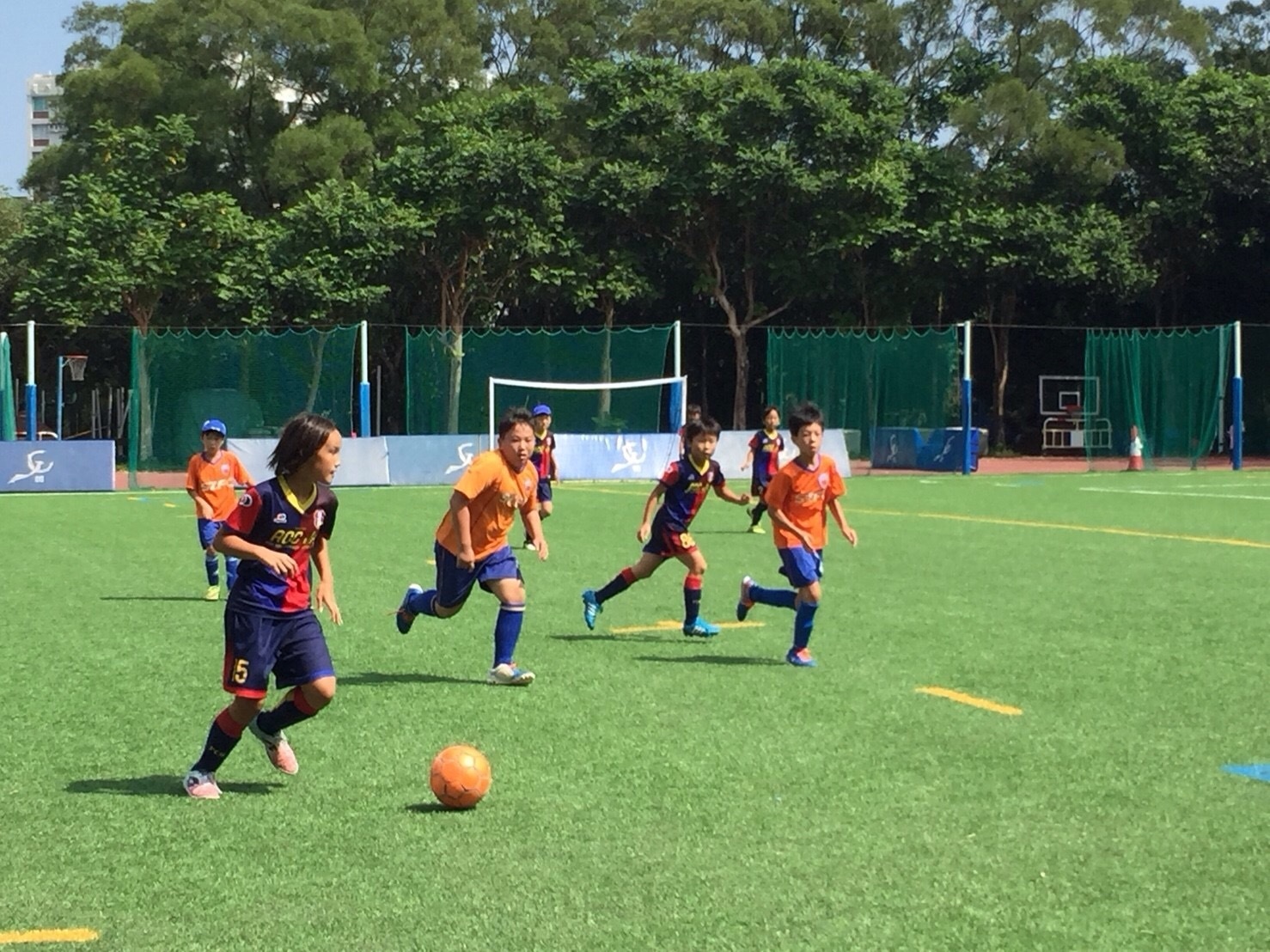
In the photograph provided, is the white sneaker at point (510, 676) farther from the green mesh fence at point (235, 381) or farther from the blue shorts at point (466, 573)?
the green mesh fence at point (235, 381)

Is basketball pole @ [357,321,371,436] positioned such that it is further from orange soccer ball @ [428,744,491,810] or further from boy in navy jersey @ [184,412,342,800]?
orange soccer ball @ [428,744,491,810]

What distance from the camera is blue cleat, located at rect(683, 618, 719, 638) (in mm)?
10930

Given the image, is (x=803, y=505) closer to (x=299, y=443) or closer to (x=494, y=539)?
(x=494, y=539)

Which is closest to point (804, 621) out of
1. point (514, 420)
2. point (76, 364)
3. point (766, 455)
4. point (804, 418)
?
point (804, 418)

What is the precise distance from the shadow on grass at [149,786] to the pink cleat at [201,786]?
6 centimetres

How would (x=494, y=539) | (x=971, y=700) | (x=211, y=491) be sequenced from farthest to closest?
(x=211, y=491) < (x=494, y=539) < (x=971, y=700)

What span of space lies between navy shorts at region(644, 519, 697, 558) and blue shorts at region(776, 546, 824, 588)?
1.20m

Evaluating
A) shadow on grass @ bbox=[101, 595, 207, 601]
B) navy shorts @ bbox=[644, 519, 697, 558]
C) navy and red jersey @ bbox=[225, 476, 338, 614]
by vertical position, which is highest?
navy and red jersey @ bbox=[225, 476, 338, 614]

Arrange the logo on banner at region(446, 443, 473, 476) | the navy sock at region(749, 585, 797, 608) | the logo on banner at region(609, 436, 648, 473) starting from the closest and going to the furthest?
the navy sock at region(749, 585, 797, 608) < the logo on banner at region(446, 443, 473, 476) < the logo on banner at region(609, 436, 648, 473)

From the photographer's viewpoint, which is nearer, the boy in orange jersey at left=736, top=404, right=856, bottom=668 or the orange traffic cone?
the boy in orange jersey at left=736, top=404, right=856, bottom=668

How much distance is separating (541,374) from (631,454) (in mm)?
3770

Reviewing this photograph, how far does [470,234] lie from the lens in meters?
40.2

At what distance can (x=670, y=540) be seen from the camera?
11.0 metres

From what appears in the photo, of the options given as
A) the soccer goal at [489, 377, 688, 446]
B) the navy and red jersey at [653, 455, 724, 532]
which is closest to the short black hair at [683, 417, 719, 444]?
the navy and red jersey at [653, 455, 724, 532]
